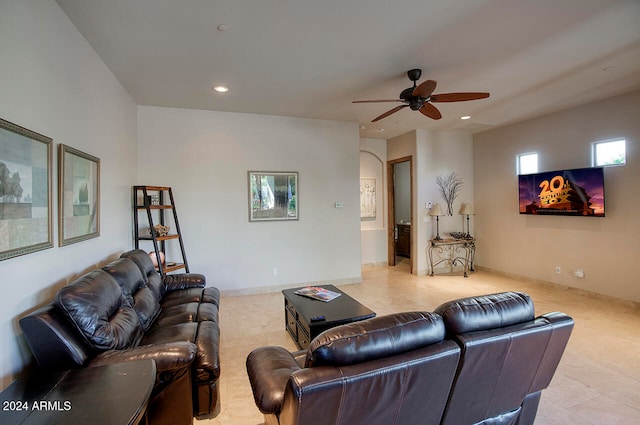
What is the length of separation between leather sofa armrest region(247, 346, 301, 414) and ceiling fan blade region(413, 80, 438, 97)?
2535mm

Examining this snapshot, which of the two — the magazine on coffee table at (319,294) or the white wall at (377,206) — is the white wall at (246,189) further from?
the magazine on coffee table at (319,294)

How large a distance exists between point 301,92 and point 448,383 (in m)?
3.49

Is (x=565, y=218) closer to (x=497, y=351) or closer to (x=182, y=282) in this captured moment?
(x=497, y=351)

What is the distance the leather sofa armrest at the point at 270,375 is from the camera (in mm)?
1325

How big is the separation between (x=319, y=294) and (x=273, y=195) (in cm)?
224

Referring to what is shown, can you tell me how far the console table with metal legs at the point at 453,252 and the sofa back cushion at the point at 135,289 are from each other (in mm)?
4827

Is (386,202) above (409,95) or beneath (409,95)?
beneath

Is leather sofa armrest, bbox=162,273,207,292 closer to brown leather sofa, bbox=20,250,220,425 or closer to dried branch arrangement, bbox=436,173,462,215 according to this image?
brown leather sofa, bbox=20,250,220,425

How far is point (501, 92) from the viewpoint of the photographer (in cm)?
395

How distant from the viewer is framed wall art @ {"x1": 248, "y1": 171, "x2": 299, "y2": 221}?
476 cm

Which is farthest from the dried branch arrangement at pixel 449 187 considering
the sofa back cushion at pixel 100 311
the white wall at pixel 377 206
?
the sofa back cushion at pixel 100 311

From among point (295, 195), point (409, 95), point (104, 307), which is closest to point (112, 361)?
point (104, 307)

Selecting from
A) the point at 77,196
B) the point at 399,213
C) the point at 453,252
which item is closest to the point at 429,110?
the point at 77,196

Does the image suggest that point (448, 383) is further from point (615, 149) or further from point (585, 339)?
point (615, 149)
